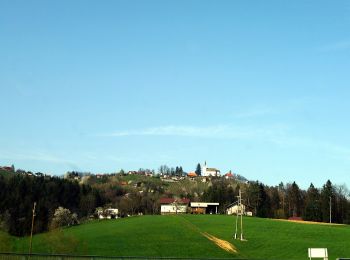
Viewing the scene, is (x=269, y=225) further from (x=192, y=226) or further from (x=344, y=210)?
(x=344, y=210)

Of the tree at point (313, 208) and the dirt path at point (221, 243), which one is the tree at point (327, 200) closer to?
the tree at point (313, 208)

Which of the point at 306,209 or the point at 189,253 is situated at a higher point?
the point at 306,209

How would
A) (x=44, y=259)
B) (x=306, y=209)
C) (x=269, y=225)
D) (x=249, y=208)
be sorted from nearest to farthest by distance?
1. (x=44, y=259)
2. (x=269, y=225)
3. (x=306, y=209)
4. (x=249, y=208)

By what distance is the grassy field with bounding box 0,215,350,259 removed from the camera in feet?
259

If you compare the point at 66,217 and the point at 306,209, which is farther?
the point at 306,209

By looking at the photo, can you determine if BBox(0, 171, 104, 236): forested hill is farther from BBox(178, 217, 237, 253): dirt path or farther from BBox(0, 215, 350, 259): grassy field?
BBox(178, 217, 237, 253): dirt path

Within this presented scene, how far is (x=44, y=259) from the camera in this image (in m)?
32.4

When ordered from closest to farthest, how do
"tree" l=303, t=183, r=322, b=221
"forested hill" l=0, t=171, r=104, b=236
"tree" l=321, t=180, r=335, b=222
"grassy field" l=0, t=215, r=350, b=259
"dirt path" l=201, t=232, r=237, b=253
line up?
"grassy field" l=0, t=215, r=350, b=259 < "dirt path" l=201, t=232, r=237, b=253 < "forested hill" l=0, t=171, r=104, b=236 < "tree" l=321, t=180, r=335, b=222 < "tree" l=303, t=183, r=322, b=221

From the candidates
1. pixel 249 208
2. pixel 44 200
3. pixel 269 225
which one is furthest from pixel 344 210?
pixel 44 200

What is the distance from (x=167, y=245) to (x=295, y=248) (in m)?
22.2

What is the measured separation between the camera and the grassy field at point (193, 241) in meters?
78.9

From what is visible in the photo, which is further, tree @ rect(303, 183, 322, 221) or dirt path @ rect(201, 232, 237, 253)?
tree @ rect(303, 183, 322, 221)

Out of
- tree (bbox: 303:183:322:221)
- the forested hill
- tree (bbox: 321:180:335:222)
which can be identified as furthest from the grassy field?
tree (bbox: 321:180:335:222)

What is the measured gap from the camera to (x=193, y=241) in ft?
309
